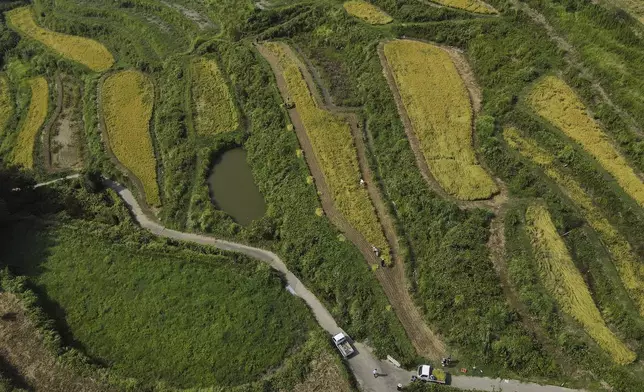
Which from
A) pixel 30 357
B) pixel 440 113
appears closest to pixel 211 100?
pixel 440 113

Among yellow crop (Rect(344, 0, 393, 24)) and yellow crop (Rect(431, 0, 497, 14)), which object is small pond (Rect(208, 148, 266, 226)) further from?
yellow crop (Rect(431, 0, 497, 14))

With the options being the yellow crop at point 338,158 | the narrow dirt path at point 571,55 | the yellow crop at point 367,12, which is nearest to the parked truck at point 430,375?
the yellow crop at point 338,158

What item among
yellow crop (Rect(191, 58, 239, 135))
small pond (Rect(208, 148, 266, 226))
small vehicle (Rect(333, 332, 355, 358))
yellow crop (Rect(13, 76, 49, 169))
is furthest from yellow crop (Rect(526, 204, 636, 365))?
yellow crop (Rect(13, 76, 49, 169))

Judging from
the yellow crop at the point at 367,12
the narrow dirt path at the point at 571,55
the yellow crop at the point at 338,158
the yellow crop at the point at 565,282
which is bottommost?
the yellow crop at the point at 565,282

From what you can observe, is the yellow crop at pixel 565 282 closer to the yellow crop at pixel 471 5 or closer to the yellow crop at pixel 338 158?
the yellow crop at pixel 338 158

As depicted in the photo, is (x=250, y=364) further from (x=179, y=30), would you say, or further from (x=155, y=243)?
(x=179, y=30)

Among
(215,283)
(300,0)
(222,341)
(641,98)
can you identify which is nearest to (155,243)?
(215,283)

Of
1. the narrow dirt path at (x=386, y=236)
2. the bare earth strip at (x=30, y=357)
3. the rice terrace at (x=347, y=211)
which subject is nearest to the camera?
the rice terrace at (x=347, y=211)
